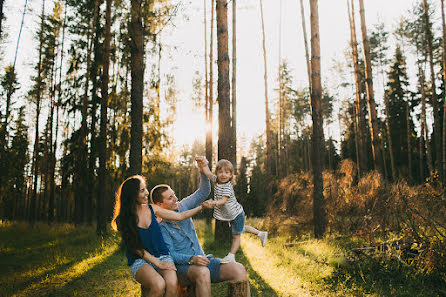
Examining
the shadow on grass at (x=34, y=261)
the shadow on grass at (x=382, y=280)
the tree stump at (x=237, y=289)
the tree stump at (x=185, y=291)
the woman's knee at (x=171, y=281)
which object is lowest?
the shadow on grass at (x=34, y=261)

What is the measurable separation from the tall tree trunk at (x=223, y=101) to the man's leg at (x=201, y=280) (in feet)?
19.2

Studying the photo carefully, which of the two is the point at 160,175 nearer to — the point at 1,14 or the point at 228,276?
the point at 1,14

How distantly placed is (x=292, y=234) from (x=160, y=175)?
9.42 m

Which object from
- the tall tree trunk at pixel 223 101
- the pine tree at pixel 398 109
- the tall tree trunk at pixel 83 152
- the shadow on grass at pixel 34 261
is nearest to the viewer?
the shadow on grass at pixel 34 261

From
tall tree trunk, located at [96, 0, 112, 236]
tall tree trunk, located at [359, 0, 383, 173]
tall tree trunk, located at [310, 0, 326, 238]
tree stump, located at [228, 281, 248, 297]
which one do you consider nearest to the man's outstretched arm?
tree stump, located at [228, 281, 248, 297]

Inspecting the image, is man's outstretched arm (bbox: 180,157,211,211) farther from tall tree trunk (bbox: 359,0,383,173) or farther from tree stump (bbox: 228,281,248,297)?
tall tree trunk (bbox: 359,0,383,173)

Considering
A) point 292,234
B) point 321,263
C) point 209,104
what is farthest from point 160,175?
point 321,263

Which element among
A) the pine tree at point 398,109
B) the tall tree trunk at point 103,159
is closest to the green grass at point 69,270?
the tall tree trunk at point 103,159

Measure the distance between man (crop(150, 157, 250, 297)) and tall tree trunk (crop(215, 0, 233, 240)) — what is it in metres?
5.18

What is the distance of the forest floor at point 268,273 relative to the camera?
4.88 m

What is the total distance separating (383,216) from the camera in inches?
256

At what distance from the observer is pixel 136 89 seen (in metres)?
8.20

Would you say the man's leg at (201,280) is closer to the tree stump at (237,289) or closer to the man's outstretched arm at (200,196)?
the tree stump at (237,289)

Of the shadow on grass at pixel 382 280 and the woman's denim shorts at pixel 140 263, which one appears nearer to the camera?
the woman's denim shorts at pixel 140 263
